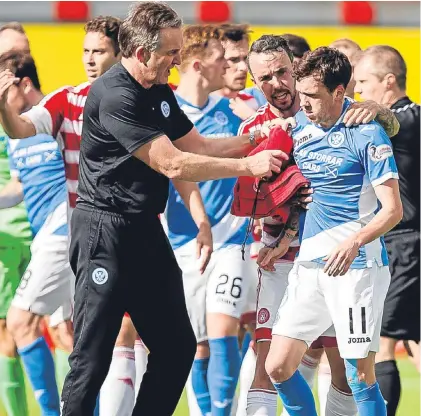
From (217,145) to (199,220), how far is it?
1.18 feet

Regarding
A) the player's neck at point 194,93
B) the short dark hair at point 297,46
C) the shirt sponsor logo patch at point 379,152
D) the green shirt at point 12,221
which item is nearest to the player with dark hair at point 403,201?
the short dark hair at point 297,46

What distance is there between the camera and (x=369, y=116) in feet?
19.7

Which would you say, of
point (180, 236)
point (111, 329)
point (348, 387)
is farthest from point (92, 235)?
point (180, 236)

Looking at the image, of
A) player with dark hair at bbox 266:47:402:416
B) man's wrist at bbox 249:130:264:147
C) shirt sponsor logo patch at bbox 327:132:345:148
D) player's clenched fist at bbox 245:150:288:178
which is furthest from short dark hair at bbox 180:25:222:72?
player's clenched fist at bbox 245:150:288:178

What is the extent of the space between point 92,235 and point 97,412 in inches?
66.7

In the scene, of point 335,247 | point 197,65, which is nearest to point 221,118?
point 197,65

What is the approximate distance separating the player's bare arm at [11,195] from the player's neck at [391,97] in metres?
2.11

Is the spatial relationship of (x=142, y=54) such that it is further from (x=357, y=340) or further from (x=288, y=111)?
(x=357, y=340)

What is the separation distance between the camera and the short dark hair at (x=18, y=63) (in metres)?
7.75

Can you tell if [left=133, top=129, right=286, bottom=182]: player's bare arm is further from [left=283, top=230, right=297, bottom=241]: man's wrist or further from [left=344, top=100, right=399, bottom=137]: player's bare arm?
[left=283, top=230, right=297, bottom=241]: man's wrist

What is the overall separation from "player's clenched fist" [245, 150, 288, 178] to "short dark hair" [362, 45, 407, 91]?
190 cm

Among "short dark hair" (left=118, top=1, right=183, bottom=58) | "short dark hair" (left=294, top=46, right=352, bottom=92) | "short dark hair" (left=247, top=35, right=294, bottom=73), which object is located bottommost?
"short dark hair" (left=247, top=35, right=294, bottom=73)

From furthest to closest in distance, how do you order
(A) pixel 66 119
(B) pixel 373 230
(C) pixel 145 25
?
(A) pixel 66 119
(C) pixel 145 25
(B) pixel 373 230

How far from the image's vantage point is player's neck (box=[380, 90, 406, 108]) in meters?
7.66
